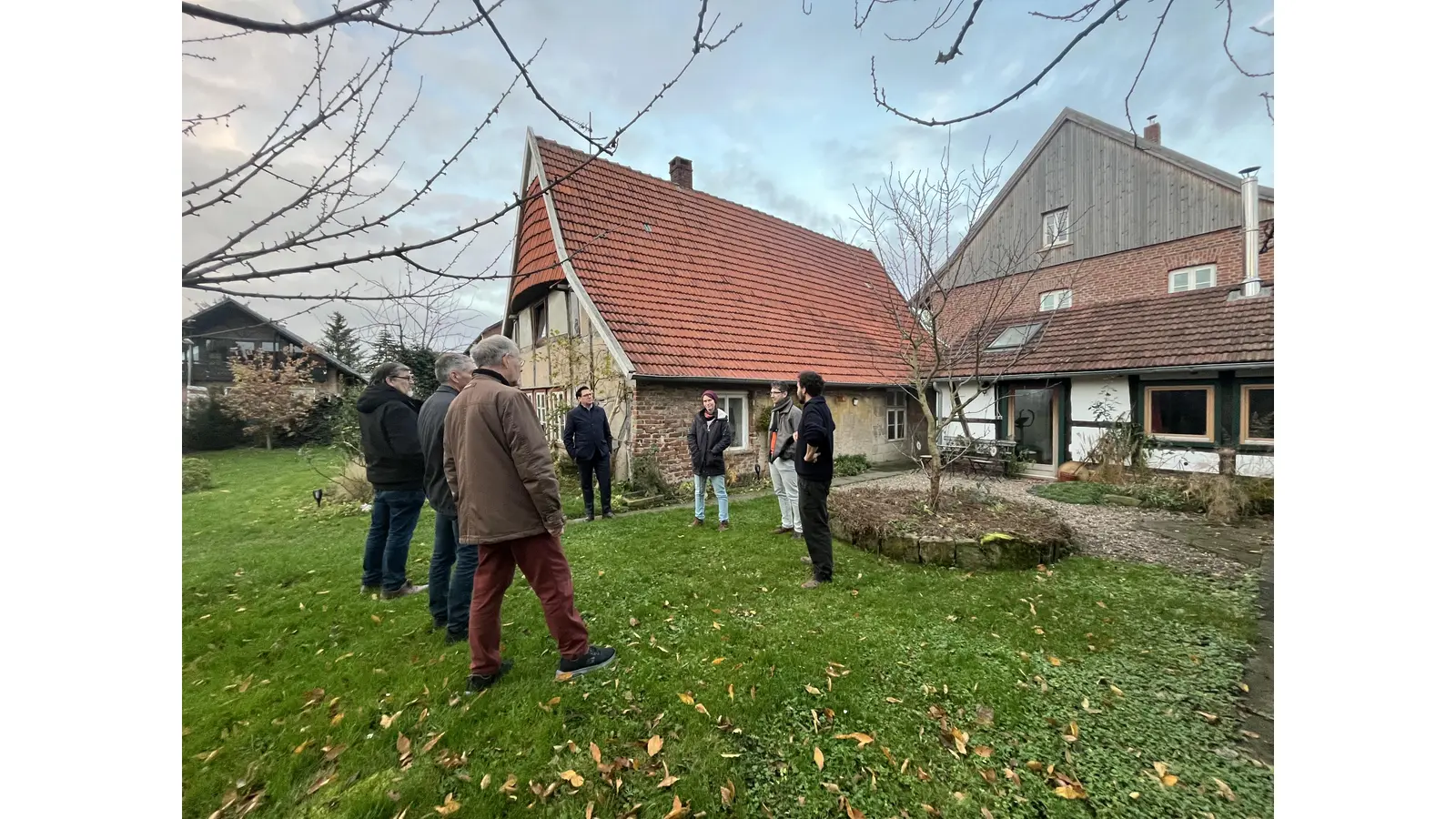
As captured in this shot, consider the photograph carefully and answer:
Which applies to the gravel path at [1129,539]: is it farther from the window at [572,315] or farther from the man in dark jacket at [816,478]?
the window at [572,315]

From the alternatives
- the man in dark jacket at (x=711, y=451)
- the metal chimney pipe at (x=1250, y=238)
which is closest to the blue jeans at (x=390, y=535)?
the man in dark jacket at (x=711, y=451)

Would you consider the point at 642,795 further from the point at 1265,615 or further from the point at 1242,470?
the point at 1242,470

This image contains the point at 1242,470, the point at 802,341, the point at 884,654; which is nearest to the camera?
the point at 884,654

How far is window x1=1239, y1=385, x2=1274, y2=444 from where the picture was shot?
8.48 meters

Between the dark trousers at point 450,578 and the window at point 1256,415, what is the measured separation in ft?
40.3

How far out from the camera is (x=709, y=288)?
39.0ft

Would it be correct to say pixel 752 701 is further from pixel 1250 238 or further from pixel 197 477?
pixel 197 477

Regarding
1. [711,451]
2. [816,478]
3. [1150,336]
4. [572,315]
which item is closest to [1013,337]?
[1150,336]

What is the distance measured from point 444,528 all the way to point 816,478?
3.11 meters

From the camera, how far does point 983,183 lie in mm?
5625

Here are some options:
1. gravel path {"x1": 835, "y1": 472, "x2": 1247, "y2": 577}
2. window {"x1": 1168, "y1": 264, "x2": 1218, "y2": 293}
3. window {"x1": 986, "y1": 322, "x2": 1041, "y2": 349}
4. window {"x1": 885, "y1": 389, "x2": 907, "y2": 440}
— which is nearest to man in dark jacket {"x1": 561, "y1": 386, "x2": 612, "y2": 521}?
gravel path {"x1": 835, "y1": 472, "x2": 1247, "y2": 577}
